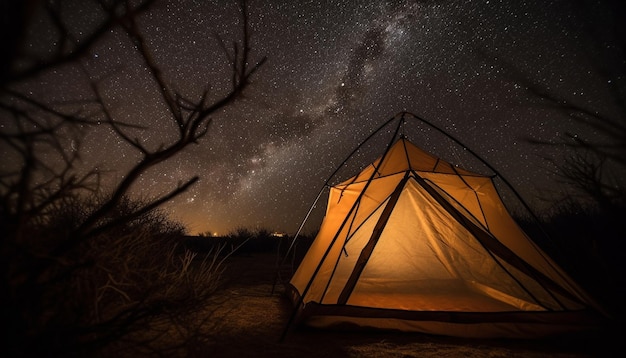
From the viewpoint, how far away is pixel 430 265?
15.5ft

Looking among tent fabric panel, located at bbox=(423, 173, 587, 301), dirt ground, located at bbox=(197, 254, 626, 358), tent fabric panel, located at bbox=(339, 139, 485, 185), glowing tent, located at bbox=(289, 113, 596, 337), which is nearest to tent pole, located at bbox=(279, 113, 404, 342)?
glowing tent, located at bbox=(289, 113, 596, 337)

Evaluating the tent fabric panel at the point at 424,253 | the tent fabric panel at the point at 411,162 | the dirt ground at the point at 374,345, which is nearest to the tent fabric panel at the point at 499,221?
the tent fabric panel at the point at 411,162

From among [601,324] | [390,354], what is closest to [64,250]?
[390,354]

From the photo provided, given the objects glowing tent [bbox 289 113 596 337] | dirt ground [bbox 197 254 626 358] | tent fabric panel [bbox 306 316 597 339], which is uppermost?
glowing tent [bbox 289 113 596 337]

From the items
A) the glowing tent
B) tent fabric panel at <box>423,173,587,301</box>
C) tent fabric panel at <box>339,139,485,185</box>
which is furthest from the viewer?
tent fabric panel at <box>339,139,485,185</box>

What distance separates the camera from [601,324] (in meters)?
3.06

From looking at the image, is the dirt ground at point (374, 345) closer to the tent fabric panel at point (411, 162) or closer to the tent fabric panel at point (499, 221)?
the tent fabric panel at point (499, 221)

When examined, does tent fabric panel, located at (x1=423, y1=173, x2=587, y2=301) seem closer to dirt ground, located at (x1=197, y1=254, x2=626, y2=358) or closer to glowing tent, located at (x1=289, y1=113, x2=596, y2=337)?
glowing tent, located at (x1=289, y1=113, x2=596, y2=337)

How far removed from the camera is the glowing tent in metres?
3.28

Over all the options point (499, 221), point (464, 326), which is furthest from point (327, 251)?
point (499, 221)

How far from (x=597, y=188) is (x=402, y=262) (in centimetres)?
327

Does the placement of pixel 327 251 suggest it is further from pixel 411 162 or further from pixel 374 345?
pixel 411 162

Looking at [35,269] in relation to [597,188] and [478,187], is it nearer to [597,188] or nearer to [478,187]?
[597,188]

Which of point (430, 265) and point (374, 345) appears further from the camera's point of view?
point (430, 265)
